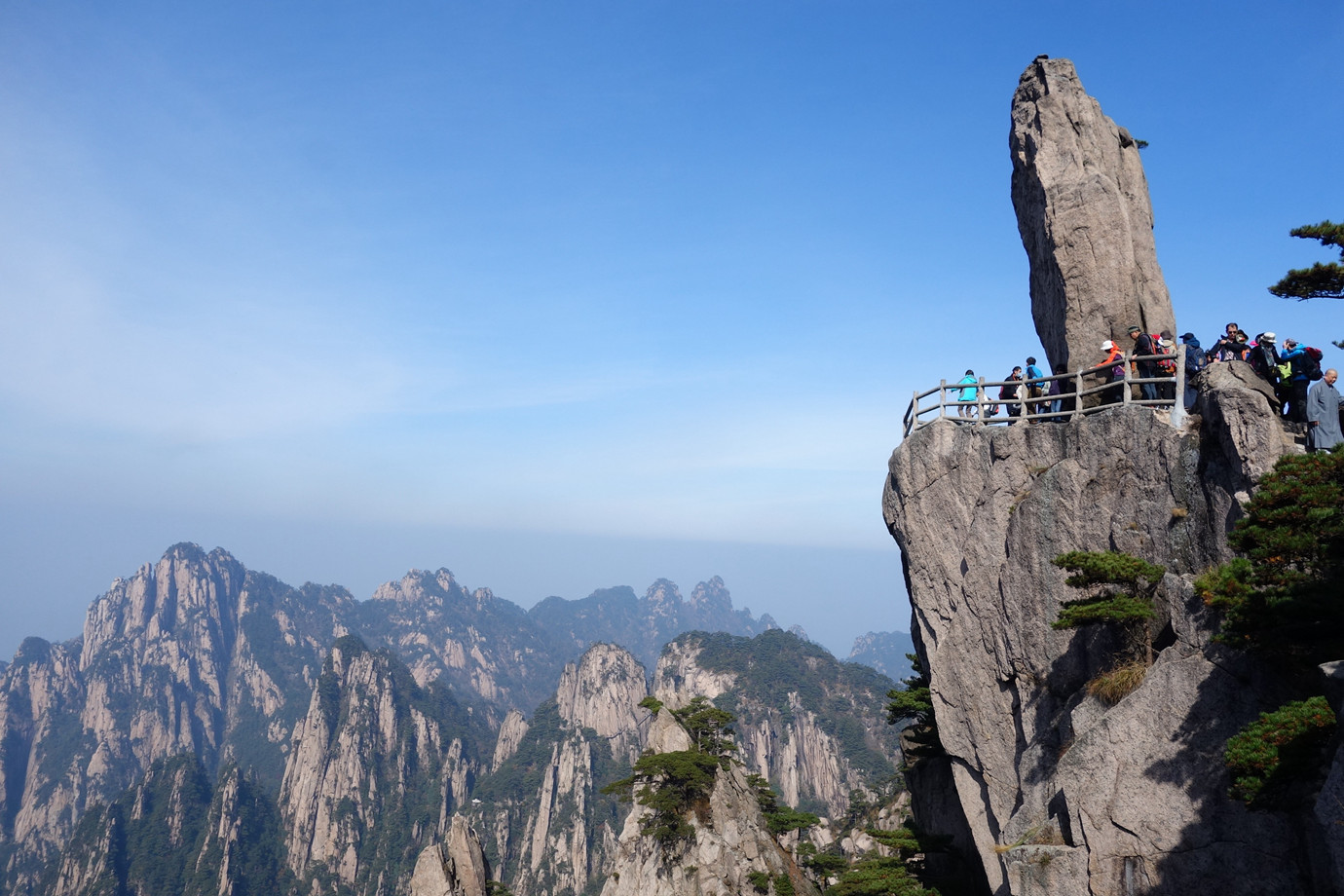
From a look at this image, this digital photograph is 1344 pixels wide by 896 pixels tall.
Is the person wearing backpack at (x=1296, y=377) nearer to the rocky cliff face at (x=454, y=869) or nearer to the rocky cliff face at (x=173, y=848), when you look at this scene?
the rocky cliff face at (x=454, y=869)

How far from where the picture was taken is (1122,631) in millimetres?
17516

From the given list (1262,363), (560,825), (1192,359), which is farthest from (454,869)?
(560,825)

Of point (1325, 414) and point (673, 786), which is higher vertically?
point (1325, 414)

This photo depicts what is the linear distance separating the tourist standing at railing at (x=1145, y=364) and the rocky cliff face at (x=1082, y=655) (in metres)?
1.41

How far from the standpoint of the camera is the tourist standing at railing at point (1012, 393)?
865 inches

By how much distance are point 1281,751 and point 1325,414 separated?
24.3 feet

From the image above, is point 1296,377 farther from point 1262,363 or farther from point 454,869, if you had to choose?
point 454,869

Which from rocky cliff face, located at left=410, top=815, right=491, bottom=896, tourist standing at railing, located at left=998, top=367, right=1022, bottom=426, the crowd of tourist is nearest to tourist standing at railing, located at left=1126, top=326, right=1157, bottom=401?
the crowd of tourist

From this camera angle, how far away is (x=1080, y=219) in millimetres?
24781

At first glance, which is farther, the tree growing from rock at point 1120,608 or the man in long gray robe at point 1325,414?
the tree growing from rock at point 1120,608

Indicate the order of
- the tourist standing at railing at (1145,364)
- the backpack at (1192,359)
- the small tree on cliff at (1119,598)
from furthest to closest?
1. the tourist standing at railing at (1145,364)
2. the backpack at (1192,359)
3. the small tree on cliff at (1119,598)

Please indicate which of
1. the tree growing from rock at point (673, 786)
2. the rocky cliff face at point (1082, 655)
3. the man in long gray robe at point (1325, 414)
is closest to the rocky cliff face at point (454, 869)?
the tree growing from rock at point (673, 786)

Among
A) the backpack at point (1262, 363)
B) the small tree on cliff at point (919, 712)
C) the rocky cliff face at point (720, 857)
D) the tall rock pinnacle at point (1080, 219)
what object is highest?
the tall rock pinnacle at point (1080, 219)

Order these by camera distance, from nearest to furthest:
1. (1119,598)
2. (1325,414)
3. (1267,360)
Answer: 1. (1325,414)
2. (1119,598)
3. (1267,360)
